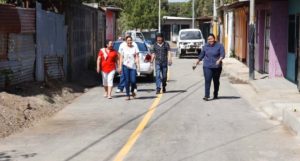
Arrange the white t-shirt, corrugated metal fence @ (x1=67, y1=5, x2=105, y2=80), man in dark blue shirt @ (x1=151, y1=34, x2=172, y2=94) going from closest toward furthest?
1. the white t-shirt
2. man in dark blue shirt @ (x1=151, y1=34, x2=172, y2=94)
3. corrugated metal fence @ (x1=67, y1=5, x2=105, y2=80)

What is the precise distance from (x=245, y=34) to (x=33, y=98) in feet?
68.1

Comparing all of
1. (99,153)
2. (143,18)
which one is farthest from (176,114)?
(143,18)

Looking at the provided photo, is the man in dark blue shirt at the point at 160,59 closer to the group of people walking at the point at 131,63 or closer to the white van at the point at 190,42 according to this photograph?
the group of people walking at the point at 131,63

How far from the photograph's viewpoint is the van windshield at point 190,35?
4090 cm

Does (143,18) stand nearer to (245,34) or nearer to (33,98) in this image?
(245,34)

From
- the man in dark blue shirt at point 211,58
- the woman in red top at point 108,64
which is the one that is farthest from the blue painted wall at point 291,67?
the woman in red top at point 108,64

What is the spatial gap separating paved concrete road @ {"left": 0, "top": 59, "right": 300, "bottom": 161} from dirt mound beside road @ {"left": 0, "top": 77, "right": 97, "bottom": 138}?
361mm

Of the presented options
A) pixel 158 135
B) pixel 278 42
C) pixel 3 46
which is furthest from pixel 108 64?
→ pixel 278 42

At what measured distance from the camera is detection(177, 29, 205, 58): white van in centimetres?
4022

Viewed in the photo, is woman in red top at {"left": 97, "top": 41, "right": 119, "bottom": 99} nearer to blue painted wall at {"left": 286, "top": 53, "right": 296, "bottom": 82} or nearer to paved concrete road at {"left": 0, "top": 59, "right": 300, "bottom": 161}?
paved concrete road at {"left": 0, "top": 59, "right": 300, "bottom": 161}

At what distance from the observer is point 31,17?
16109 mm

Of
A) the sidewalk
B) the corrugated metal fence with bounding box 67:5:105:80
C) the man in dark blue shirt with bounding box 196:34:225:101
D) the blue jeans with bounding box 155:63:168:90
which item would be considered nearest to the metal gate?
the corrugated metal fence with bounding box 67:5:105:80

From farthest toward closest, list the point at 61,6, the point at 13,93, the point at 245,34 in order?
the point at 245,34 → the point at 61,6 → the point at 13,93

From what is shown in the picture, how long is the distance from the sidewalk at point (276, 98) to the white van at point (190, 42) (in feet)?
54.3
